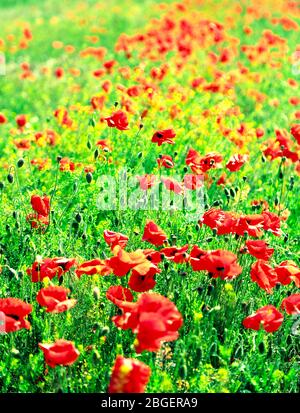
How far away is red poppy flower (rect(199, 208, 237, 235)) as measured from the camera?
3.01 m

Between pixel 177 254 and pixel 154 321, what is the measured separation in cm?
61

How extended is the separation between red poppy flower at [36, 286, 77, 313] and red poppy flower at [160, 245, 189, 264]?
0.50 meters

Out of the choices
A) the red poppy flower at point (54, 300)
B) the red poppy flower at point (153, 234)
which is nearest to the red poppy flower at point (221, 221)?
the red poppy flower at point (153, 234)

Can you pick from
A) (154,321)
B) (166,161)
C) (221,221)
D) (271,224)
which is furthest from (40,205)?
(154,321)

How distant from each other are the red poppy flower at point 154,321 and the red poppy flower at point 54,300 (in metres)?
0.29

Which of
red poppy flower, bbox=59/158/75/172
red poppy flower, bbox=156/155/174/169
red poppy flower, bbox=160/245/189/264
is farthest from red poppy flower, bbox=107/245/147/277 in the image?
red poppy flower, bbox=59/158/75/172

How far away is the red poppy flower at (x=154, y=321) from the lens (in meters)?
2.24

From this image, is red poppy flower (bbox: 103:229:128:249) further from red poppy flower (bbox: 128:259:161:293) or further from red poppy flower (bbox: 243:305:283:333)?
Result: red poppy flower (bbox: 243:305:283:333)

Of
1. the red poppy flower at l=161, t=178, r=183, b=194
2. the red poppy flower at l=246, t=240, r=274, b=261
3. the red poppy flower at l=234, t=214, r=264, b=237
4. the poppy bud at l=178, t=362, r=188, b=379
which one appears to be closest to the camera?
the poppy bud at l=178, t=362, r=188, b=379

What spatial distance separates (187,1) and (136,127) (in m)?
7.08

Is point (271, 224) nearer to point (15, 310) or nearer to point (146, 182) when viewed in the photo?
point (146, 182)

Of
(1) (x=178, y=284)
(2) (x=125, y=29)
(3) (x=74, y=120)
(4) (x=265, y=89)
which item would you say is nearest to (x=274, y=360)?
(1) (x=178, y=284)
